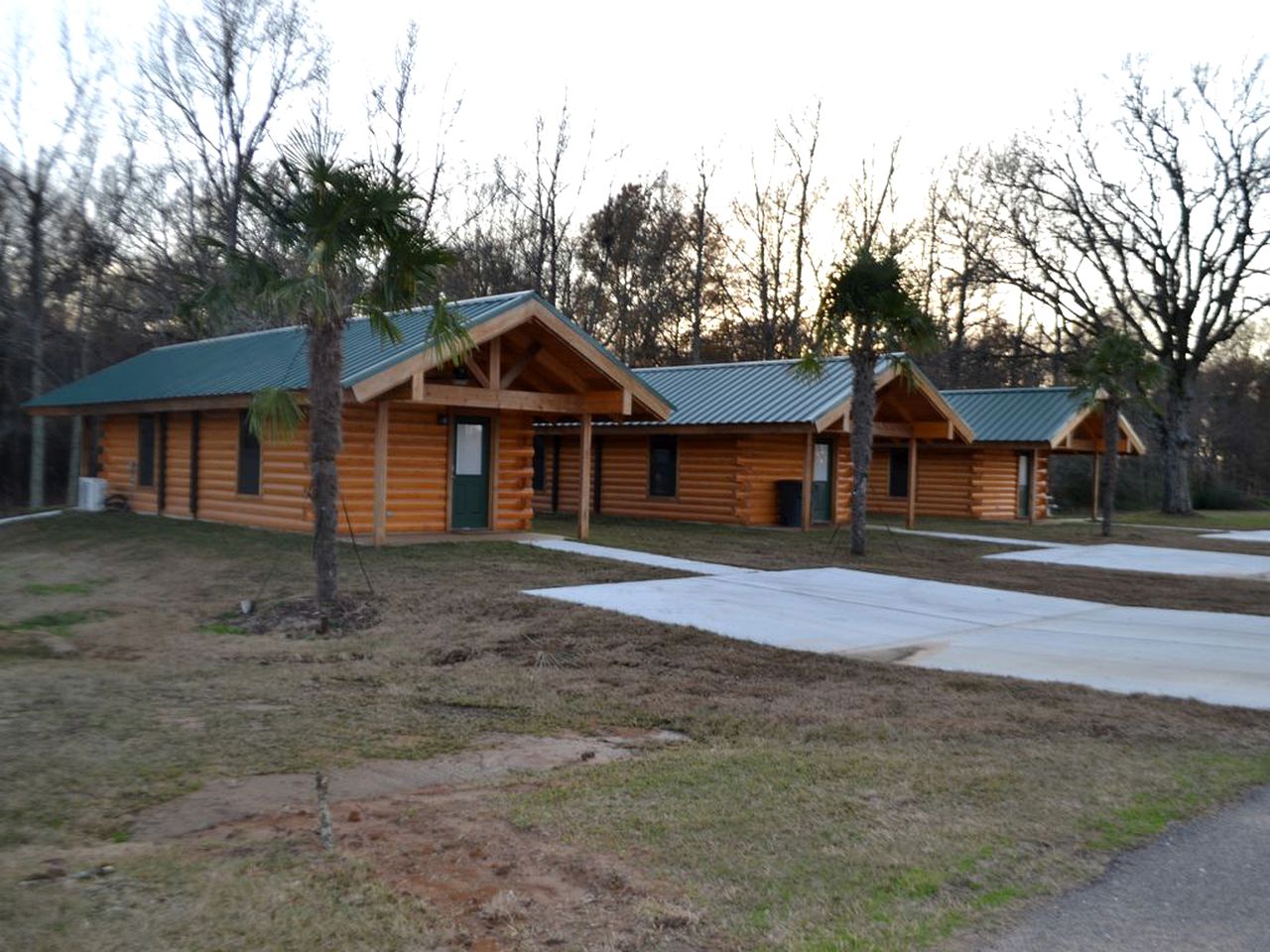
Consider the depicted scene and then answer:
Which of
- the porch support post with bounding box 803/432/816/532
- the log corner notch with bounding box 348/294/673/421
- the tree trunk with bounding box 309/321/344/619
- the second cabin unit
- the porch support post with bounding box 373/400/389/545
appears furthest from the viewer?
the porch support post with bounding box 803/432/816/532

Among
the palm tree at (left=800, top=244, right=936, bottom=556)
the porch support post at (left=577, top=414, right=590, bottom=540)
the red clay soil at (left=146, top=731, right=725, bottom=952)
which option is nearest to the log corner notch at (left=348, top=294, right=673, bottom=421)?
the porch support post at (left=577, top=414, right=590, bottom=540)

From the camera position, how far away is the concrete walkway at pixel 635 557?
1697 cm

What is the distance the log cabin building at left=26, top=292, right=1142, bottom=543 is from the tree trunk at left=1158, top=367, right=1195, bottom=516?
28.0 feet

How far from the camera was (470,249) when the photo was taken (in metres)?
37.8

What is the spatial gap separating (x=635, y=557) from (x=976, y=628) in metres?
6.66

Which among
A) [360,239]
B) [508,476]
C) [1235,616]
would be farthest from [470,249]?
[1235,616]

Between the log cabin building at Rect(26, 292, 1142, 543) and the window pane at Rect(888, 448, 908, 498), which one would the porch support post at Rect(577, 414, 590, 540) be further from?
the window pane at Rect(888, 448, 908, 498)

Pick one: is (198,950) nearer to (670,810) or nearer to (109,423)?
(670,810)

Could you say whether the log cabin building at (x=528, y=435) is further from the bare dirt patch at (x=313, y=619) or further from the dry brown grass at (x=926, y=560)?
the bare dirt patch at (x=313, y=619)

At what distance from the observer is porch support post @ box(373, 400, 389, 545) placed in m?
17.6

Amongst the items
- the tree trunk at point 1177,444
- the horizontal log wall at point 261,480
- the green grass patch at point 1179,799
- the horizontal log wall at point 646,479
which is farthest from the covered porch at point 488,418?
the tree trunk at point 1177,444

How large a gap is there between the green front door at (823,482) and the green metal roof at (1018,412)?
6149mm

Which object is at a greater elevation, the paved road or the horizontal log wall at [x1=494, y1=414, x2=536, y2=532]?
the horizontal log wall at [x1=494, y1=414, x2=536, y2=532]

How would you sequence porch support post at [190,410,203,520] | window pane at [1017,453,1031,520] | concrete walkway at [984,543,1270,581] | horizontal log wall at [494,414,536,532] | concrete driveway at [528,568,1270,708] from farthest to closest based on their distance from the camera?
window pane at [1017,453,1031,520], porch support post at [190,410,203,520], horizontal log wall at [494,414,536,532], concrete walkway at [984,543,1270,581], concrete driveway at [528,568,1270,708]
